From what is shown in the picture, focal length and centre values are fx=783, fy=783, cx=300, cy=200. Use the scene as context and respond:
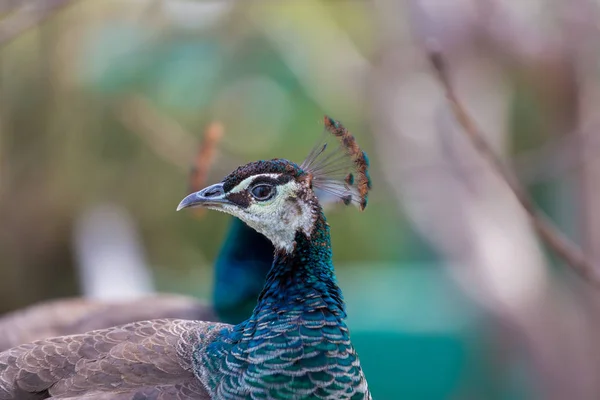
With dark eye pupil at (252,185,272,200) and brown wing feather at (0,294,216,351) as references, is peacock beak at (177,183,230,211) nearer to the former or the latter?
dark eye pupil at (252,185,272,200)

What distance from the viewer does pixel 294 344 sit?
1292 mm

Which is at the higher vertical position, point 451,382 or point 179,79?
point 179,79

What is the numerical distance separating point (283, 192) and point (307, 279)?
6.1 inches

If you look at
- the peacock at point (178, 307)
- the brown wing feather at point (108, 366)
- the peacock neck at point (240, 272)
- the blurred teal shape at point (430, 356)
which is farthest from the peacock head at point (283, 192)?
the blurred teal shape at point (430, 356)

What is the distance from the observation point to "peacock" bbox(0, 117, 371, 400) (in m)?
1.29

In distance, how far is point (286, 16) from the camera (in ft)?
20.1

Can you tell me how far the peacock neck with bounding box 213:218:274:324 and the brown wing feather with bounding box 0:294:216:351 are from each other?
0.22ft

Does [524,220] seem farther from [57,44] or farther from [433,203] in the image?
[57,44]

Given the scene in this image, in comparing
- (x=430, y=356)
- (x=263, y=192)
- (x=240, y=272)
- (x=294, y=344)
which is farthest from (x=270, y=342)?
(x=430, y=356)

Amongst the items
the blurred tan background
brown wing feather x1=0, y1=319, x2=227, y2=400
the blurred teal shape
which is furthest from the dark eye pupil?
Answer: the blurred teal shape

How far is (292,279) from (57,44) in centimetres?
501

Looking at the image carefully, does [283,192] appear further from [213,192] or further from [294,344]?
[294,344]

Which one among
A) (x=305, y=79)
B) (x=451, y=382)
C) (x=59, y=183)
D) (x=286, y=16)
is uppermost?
(x=286, y=16)

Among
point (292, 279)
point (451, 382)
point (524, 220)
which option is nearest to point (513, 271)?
point (524, 220)
